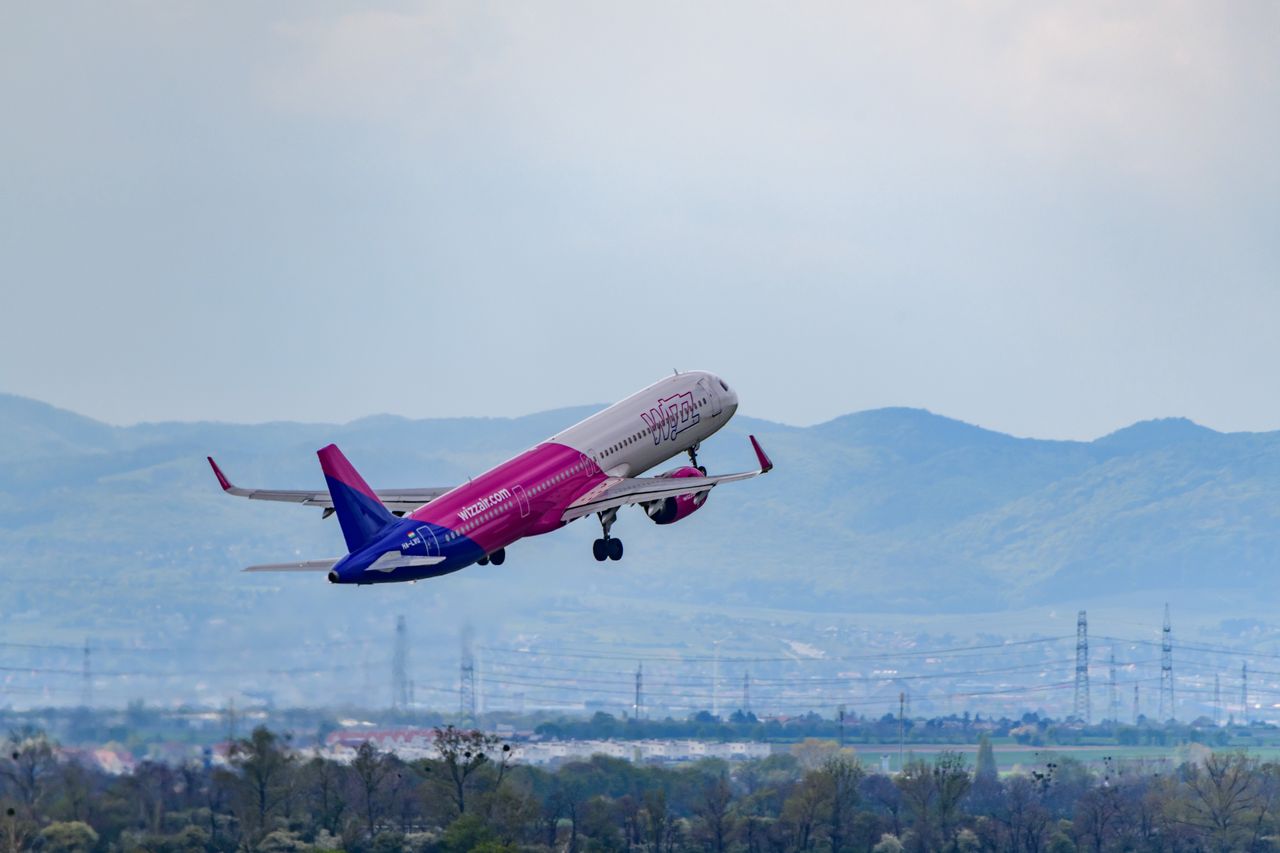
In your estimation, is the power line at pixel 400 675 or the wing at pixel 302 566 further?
the power line at pixel 400 675

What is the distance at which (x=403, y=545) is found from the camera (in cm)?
8738

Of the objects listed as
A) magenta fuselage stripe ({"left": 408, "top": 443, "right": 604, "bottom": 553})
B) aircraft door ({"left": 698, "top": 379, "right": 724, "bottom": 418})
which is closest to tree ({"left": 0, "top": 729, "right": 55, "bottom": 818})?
aircraft door ({"left": 698, "top": 379, "right": 724, "bottom": 418})

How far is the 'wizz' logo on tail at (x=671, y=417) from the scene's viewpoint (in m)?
102

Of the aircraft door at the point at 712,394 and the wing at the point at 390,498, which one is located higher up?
the aircraft door at the point at 712,394

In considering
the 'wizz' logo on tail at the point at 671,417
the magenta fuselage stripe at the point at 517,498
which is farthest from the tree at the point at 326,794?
the magenta fuselage stripe at the point at 517,498

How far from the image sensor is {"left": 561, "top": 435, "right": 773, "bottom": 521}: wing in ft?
312

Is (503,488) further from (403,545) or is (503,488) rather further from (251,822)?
(251,822)

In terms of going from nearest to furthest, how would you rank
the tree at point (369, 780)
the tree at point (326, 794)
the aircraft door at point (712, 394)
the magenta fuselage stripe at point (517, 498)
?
the magenta fuselage stripe at point (517, 498)
the aircraft door at point (712, 394)
the tree at point (326, 794)
the tree at point (369, 780)

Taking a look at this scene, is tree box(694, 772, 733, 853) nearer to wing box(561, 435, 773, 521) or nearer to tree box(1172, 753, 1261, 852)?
tree box(1172, 753, 1261, 852)

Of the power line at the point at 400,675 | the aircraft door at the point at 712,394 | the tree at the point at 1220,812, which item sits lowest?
the tree at the point at 1220,812

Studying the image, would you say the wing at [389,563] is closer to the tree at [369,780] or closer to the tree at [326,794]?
the tree at [326,794]

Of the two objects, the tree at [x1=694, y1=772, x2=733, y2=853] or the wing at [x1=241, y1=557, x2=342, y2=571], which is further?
the tree at [x1=694, y1=772, x2=733, y2=853]

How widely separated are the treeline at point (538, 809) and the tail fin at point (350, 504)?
43122 millimetres

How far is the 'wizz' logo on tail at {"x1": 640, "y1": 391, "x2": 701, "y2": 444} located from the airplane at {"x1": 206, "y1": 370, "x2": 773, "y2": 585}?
5 centimetres
